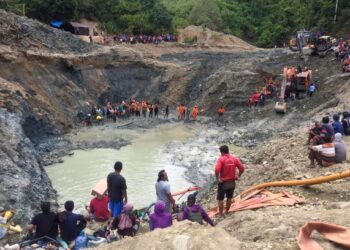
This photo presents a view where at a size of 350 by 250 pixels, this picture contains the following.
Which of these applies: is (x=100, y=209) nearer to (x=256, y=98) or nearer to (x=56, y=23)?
(x=256, y=98)

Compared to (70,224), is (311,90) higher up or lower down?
higher up

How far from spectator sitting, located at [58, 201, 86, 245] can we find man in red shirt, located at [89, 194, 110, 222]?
2314mm

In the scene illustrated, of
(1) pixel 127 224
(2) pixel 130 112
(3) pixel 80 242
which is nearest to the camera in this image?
(3) pixel 80 242

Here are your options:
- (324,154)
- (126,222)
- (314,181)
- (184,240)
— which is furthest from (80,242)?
(324,154)

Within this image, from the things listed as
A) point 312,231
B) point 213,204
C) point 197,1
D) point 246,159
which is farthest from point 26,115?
point 197,1

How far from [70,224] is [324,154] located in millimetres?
7126

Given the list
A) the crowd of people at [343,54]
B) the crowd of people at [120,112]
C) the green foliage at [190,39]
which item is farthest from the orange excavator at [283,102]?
the green foliage at [190,39]

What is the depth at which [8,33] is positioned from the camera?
2966 cm

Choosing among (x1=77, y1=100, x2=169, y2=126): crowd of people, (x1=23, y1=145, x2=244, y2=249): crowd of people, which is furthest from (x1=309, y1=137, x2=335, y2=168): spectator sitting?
(x1=77, y1=100, x2=169, y2=126): crowd of people

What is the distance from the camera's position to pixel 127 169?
71.6 feet

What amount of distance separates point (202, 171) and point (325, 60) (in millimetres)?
17478

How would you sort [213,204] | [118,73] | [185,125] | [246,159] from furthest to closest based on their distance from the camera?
[118,73], [185,125], [246,159], [213,204]

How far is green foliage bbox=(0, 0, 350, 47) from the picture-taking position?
45125 mm

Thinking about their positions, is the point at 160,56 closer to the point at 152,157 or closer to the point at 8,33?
the point at 8,33
